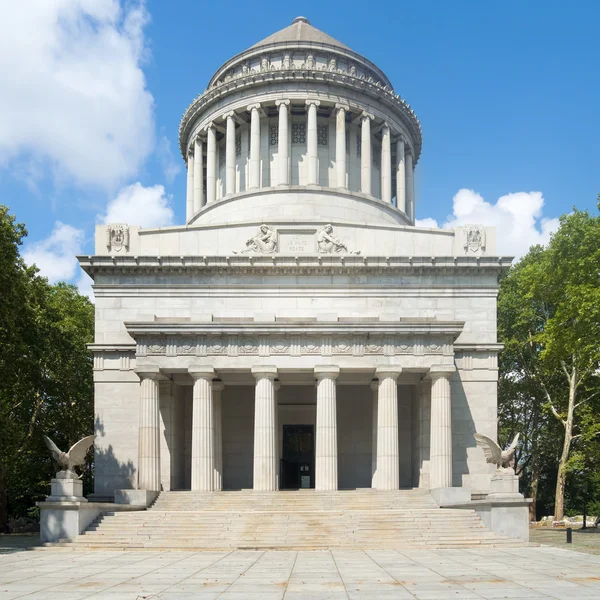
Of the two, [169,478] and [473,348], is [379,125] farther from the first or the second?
[169,478]

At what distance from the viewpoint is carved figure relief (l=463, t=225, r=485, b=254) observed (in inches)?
1729

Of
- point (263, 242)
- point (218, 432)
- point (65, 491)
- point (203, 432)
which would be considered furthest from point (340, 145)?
point (65, 491)

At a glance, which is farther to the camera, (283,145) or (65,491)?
(283,145)

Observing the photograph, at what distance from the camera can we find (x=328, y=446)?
36.4 metres

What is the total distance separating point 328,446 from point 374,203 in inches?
872

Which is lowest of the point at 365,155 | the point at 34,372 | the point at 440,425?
the point at 440,425

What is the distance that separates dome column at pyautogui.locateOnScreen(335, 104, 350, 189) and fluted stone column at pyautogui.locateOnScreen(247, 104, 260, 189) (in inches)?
223

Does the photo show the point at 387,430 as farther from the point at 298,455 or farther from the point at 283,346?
the point at 298,455

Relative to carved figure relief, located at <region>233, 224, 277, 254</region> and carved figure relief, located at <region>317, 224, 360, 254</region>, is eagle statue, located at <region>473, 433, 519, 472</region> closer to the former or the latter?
carved figure relief, located at <region>317, 224, 360, 254</region>

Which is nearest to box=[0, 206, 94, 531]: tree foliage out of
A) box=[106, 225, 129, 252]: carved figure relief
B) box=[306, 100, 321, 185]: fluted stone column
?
box=[106, 225, 129, 252]: carved figure relief

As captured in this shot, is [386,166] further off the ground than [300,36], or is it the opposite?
[300,36]

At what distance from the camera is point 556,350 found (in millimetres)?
40656

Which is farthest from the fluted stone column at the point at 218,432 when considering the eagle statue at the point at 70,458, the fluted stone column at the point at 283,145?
the fluted stone column at the point at 283,145

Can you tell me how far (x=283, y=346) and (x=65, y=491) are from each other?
1230 centimetres
